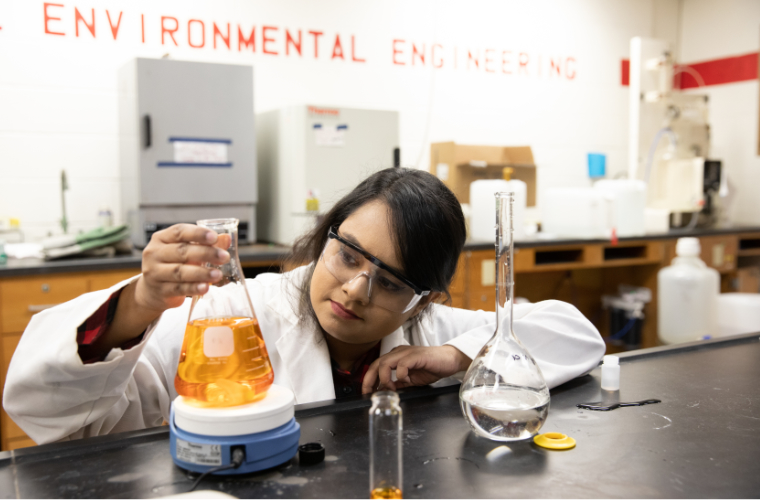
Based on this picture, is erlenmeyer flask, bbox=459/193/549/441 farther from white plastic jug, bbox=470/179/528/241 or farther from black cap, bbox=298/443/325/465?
white plastic jug, bbox=470/179/528/241

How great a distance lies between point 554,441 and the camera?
793mm

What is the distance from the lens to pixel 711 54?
15.8ft

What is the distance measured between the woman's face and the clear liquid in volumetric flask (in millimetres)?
309

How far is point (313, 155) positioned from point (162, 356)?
6.51ft

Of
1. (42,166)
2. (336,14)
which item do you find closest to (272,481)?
(42,166)

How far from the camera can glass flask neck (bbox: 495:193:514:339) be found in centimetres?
78

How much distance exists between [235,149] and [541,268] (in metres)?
1.70

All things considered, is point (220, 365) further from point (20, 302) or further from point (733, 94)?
point (733, 94)

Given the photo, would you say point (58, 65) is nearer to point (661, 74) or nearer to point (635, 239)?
point (635, 239)

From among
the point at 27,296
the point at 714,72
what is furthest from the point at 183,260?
the point at 714,72

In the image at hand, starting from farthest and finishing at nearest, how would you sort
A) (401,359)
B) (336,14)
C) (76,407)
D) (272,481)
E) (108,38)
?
(336,14) → (108,38) → (401,359) → (76,407) → (272,481)

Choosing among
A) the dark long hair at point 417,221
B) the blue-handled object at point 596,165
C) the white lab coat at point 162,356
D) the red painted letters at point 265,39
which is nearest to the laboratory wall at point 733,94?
the blue-handled object at point 596,165

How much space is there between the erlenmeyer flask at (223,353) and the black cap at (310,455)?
0.08 metres

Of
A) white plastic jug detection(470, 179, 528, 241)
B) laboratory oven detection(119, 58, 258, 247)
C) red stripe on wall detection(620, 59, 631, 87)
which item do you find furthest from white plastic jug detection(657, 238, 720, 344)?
laboratory oven detection(119, 58, 258, 247)
